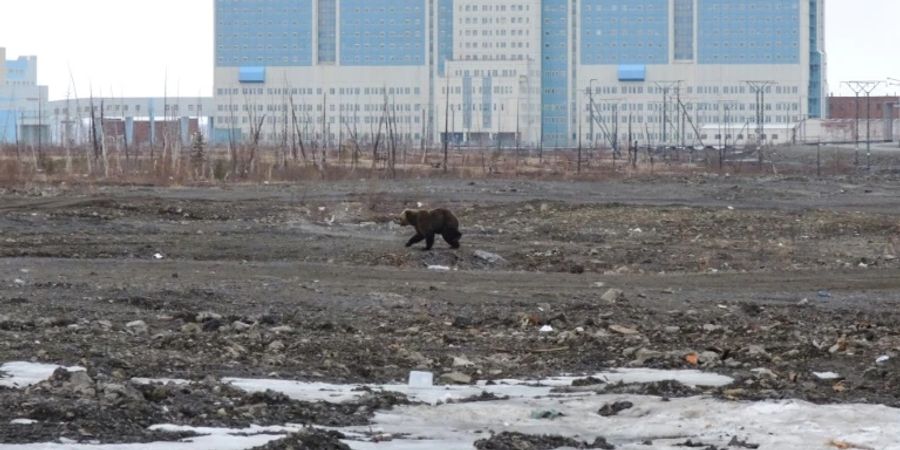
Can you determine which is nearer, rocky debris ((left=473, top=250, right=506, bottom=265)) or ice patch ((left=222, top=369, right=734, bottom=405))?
ice patch ((left=222, top=369, right=734, bottom=405))

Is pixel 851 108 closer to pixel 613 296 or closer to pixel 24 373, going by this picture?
pixel 613 296

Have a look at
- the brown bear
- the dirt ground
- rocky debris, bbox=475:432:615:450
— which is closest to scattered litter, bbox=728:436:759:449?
rocky debris, bbox=475:432:615:450

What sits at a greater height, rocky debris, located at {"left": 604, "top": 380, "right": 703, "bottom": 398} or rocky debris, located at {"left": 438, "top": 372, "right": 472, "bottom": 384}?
rocky debris, located at {"left": 604, "top": 380, "right": 703, "bottom": 398}

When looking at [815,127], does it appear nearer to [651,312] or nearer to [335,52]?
[335,52]

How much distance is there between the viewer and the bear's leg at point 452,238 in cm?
2233

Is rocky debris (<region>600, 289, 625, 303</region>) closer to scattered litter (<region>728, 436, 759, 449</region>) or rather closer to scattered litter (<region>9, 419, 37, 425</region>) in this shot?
scattered litter (<region>728, 436, 759, 449</region>)

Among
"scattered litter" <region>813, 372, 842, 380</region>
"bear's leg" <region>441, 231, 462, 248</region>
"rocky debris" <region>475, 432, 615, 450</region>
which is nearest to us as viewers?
"rocky debris" <region>475, 432, 615, 450</region>

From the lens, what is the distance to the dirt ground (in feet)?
35.1

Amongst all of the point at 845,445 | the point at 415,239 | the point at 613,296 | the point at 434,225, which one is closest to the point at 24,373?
→ the point at 845,445

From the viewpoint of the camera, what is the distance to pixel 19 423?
7.93 metres

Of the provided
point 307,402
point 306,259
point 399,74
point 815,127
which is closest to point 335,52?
point 399,74

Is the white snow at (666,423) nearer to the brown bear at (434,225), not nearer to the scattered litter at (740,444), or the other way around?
the scattered litter at (740,444)

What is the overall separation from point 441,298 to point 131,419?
810 centimetres

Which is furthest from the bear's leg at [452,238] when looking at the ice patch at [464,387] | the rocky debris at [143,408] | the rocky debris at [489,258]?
the rocky debris at [143,408]
